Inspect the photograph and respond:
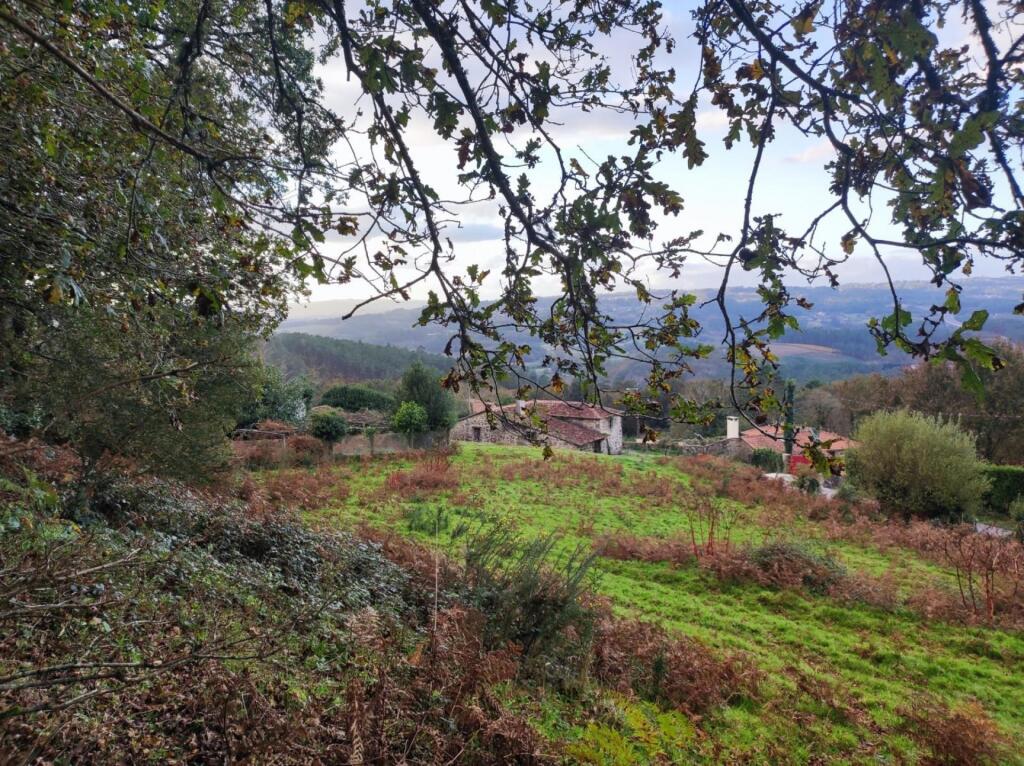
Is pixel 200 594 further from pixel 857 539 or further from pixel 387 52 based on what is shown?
pixel 857 539

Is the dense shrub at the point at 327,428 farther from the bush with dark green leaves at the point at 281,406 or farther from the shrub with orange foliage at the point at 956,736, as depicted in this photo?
the shrub with orange foliage at the point at 956,736

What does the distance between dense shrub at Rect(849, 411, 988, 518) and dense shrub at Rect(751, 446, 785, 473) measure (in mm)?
9060

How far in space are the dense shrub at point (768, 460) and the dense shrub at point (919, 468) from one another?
29.7ft

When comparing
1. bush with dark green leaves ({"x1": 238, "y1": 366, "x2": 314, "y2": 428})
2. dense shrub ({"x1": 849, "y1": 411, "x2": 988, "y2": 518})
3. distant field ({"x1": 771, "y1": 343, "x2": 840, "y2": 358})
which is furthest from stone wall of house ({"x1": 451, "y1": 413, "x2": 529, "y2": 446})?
distant field ({"x1": 771, "y1": 343, "x2": 840, "y2": 358})

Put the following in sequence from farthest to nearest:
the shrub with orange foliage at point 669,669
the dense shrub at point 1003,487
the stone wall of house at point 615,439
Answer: the stone wall of house at point 615,439 < the dense shrub at point 1003,487 < the shrub with orange foliage at point 669,669

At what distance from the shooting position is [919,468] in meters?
17.3

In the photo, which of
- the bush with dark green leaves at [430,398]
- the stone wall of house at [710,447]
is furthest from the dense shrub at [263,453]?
the stone wall of house at [710,447]

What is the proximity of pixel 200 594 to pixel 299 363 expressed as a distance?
162 ft

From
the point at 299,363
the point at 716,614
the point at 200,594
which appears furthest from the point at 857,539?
the point at 299,363

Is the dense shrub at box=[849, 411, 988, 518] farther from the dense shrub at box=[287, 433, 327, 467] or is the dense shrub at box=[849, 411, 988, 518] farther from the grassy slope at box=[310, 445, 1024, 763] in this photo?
the dense shrub at box=[287, 433, 327, 467]

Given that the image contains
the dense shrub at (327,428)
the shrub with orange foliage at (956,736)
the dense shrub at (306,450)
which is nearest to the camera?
the shrub with orange foliage at (956,736)

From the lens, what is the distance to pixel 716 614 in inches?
347

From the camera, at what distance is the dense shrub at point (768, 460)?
27781mm

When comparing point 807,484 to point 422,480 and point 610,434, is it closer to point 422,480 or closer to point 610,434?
point 422,480
